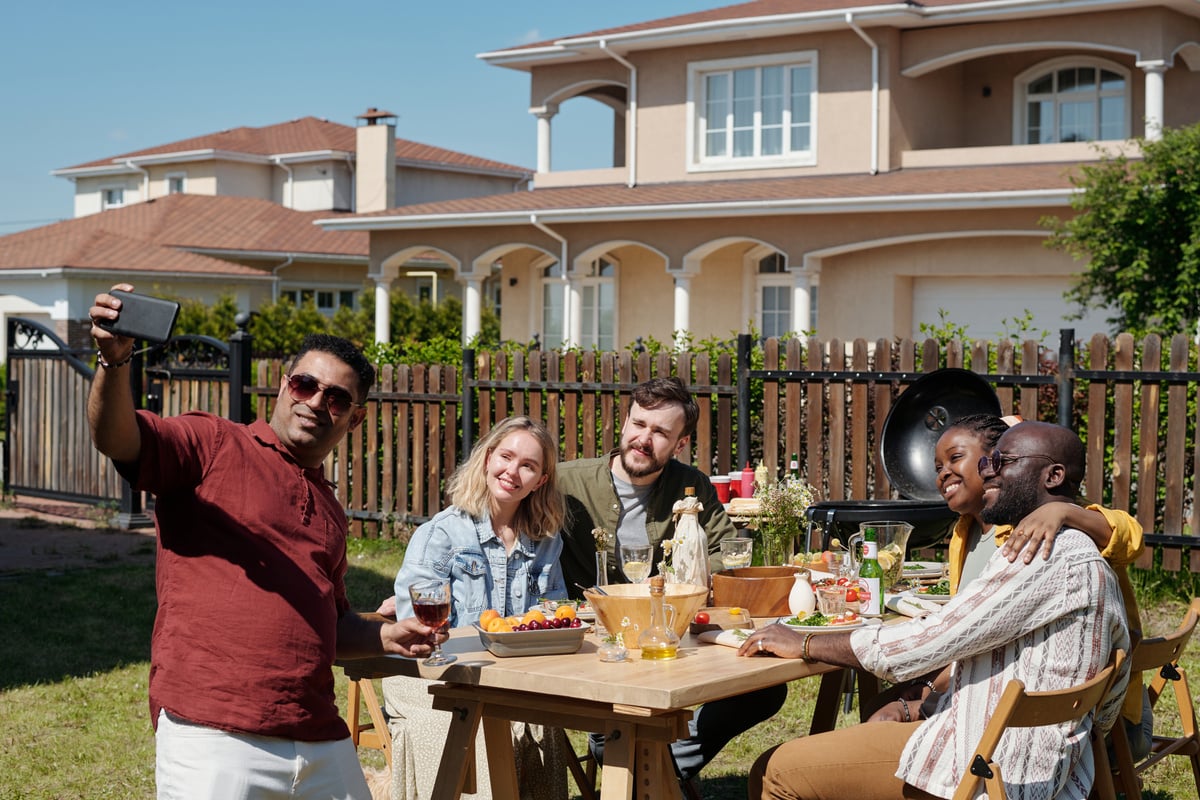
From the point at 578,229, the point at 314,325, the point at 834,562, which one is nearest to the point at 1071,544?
the point at 834,562

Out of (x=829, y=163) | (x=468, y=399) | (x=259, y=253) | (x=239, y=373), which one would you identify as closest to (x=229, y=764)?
(x=468, y=399)

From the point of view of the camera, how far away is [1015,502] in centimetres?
380

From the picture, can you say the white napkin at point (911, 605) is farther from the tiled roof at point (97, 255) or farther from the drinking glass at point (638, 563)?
the tiled roof at point (97, 255)

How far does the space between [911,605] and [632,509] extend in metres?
1.24

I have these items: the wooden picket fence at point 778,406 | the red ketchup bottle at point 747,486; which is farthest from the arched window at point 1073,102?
the red ketchup bottle at point 747,486

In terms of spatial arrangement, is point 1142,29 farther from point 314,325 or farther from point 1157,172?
point 314,325

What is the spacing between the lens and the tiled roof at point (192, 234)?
112 feet

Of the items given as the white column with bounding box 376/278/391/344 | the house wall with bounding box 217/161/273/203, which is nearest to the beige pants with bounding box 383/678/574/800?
the white column with bounding box 376/278/391/344

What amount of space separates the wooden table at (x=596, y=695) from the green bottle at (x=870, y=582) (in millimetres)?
693

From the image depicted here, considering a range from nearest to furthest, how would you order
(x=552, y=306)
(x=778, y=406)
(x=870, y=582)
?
(x=870, y=582), (x=778, y=406), (x=552, y=306)

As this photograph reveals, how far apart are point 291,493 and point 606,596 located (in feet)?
3.72

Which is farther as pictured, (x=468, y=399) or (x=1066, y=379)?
(x=468, y=399)

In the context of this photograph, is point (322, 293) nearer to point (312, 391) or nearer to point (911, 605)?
point (911, 605)

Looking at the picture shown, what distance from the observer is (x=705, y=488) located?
18.6 feet
